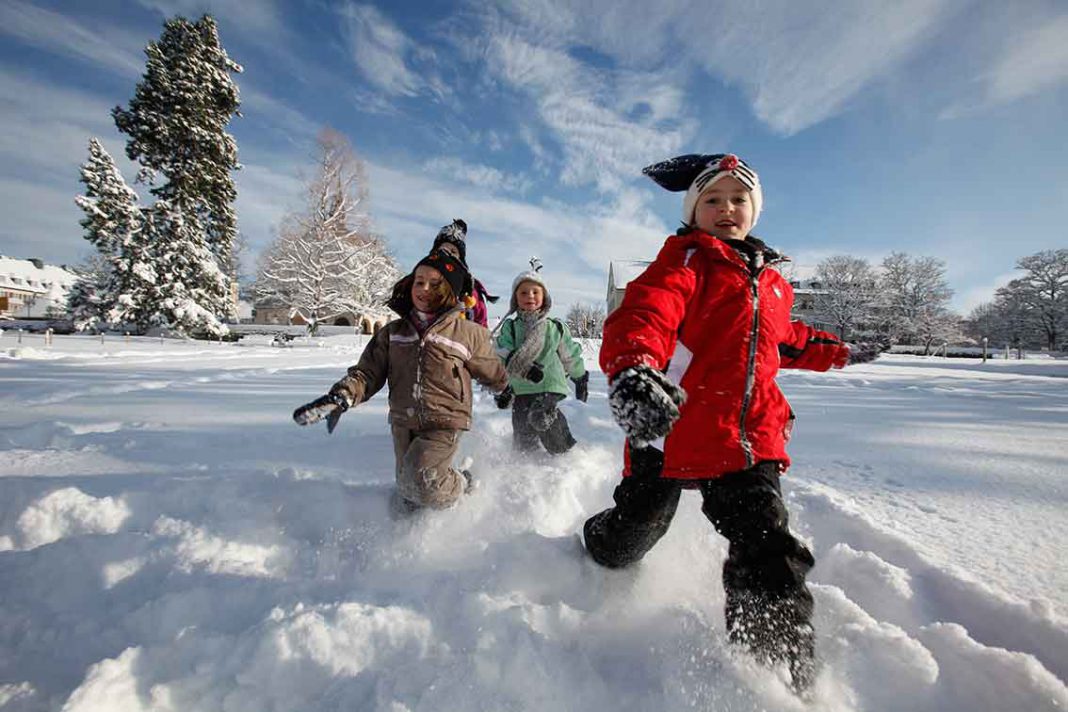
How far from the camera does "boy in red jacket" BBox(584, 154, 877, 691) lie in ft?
4.24

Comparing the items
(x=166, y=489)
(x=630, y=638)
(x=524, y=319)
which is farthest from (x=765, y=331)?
(x=166, y=489)

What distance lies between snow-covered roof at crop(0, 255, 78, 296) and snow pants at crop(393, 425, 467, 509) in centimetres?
8030

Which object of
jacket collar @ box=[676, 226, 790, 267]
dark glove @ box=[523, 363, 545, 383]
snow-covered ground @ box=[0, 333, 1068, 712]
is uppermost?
jacket collar @ box=[676, 226, 790, 267]

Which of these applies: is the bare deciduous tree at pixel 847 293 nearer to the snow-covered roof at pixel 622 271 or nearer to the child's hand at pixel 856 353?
the snow-covered roof at pixel 622 271

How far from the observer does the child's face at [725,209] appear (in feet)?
5.84

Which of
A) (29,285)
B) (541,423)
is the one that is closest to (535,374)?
(541,423)

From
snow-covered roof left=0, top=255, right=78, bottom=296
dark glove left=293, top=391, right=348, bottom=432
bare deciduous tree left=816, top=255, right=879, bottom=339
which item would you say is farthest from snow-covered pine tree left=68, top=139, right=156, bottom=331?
snow-covered roof left=0, top=255, right=78, bottom=296

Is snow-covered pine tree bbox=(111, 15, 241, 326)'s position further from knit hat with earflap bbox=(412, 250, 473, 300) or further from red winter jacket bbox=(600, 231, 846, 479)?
red winter jacket bbox=(600, 231, 846, 479)

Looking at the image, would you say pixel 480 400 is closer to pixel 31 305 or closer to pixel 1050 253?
pixel 1050 253

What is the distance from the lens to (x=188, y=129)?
18.6m

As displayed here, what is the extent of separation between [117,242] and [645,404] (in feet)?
80.1

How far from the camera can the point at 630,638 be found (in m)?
1.46

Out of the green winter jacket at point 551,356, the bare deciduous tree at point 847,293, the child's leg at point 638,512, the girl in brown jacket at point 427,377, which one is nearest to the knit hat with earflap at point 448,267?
the girl in brown jacket at point 427,377

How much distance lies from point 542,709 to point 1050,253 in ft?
176
